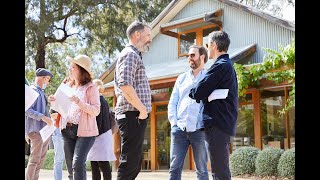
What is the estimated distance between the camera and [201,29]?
17172 millimetres

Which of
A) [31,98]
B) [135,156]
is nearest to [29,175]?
[31,98]

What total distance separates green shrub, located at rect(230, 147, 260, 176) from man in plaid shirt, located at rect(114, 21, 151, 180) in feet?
27.9

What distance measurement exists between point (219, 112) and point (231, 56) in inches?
415

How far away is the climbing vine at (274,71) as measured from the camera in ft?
40.3

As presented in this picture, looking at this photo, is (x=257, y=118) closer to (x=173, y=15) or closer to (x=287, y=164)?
(x=287, y=164)

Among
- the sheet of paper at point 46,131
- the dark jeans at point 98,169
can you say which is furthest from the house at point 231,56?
the sheet of paper at point 46,131

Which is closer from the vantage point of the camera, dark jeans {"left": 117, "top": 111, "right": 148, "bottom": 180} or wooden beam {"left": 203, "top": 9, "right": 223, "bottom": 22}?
dark jeans {"left": 117, "top": 111, "right": 148, "bottom": 180}

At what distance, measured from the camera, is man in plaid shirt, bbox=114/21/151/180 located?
4047 mm

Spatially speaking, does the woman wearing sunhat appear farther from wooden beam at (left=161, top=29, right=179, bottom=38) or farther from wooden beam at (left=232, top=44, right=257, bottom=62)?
wooden beam at (left=161, top=29, right=179, bottom=38)

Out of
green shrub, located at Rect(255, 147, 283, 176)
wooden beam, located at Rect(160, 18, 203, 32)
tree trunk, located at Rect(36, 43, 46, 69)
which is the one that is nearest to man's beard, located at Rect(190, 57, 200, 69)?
green shrub, located at Rect(255, 147, 283, 176)

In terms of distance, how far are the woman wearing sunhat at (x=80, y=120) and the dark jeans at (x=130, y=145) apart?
69cm

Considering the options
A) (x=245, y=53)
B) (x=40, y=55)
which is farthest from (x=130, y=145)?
(x=40, y=55)

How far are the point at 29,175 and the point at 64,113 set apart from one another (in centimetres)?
125

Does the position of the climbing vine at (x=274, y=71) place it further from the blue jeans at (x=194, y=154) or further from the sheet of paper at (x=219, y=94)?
the sheet of paper at (x=219, y=94)
